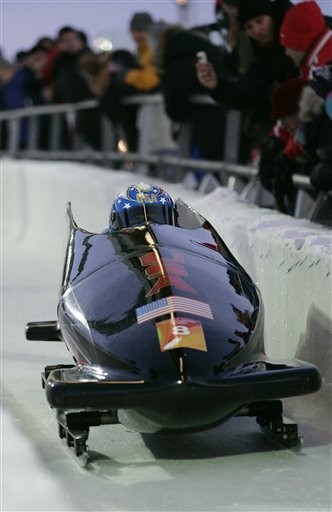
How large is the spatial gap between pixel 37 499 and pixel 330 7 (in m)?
3.12

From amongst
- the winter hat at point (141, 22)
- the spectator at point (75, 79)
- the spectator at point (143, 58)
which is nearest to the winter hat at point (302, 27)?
the spectator at point (143, 58)

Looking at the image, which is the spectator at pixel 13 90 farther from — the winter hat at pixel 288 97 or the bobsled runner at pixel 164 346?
the bobsled runner at pixel 164 346

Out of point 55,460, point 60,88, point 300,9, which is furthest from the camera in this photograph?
point 60,88

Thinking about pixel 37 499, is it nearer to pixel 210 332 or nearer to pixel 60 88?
pixel 210 332

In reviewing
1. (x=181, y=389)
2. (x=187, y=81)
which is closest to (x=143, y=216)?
(x=181, y=389)

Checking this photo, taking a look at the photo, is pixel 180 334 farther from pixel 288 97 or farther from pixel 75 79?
pixel 75 79

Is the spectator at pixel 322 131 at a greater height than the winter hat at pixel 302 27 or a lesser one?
lesser

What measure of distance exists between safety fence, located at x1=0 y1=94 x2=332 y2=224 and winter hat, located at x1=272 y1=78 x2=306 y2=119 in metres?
0.33

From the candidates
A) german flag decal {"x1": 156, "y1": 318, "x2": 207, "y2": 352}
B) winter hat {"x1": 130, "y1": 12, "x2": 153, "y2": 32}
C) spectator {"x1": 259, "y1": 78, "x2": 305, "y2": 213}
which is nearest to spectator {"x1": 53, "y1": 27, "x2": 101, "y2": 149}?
winter hat {"x1": 130, "y1": 12, "x2": 153, "y2": 32}

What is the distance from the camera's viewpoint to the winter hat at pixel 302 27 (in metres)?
5.10

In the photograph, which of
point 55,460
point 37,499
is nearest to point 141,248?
point 55,460

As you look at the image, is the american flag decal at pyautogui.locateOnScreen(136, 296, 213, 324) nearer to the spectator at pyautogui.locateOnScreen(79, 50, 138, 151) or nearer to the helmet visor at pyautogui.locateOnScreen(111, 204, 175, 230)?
the helmet visor at pyautogui.locateOnScreen(111, 204, 175, 230)

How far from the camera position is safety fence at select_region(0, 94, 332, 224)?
17.9 ft

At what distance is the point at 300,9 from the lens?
5156mm
